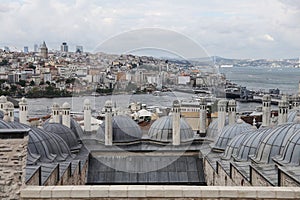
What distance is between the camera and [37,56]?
86.1 metres

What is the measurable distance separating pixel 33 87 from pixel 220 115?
43.3m

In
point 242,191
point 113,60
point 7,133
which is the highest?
point 113,60

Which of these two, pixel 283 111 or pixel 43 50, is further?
pixel 43 50

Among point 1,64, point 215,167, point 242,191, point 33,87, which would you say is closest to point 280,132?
point 215,167

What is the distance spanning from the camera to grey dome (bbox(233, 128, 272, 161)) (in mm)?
11869

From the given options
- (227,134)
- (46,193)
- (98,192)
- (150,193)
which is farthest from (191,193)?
(227,134)

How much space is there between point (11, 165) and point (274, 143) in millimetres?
6844

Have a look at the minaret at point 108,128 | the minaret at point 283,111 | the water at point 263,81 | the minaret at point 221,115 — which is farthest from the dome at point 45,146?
the water at point 263,81

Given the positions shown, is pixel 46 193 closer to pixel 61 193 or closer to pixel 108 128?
pixel 61 193

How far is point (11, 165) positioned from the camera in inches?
227

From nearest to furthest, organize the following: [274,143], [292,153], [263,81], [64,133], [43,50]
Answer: [292,153] → [274,143] → [64,133] → [43,50] → [263,81]

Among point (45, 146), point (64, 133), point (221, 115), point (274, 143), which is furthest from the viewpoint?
point (221, 115)

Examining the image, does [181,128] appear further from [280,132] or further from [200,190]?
[200,190]

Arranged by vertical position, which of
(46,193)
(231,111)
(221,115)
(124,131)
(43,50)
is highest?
(43,50)
